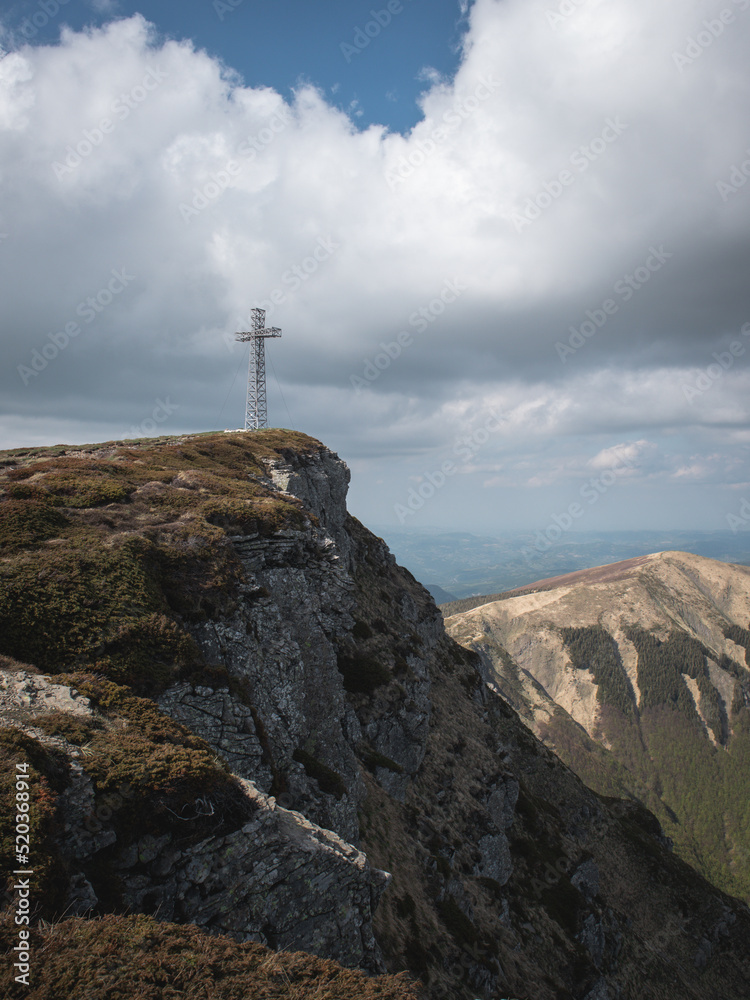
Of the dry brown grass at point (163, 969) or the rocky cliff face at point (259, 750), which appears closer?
the dry brown grass at point (163, 969)

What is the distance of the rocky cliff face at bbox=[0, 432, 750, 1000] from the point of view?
12.4 m

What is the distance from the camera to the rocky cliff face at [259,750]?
12422 mm

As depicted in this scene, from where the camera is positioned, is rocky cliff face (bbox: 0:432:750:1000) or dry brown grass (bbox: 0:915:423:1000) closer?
dry brown grass (bbox: 0:915:423:1000)

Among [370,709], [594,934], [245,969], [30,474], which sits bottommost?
[594,934]

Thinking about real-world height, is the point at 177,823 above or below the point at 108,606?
below

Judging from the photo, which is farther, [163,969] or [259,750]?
[259,750]

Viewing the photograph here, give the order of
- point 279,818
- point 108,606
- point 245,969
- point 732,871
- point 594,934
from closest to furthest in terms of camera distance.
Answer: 1. point 245,969
2. point 279,818
3. point 108,606
4. point 594,934
5. point 732,871

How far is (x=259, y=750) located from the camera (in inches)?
713

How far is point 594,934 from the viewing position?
48.0 metres

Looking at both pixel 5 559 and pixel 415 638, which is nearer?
pixel 5 559

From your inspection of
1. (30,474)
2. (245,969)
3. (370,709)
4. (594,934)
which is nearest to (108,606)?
(245,969)

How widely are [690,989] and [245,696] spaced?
7526cm

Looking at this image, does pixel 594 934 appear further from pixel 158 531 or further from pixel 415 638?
pixel 158 531

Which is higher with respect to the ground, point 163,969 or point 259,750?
point 259,750
